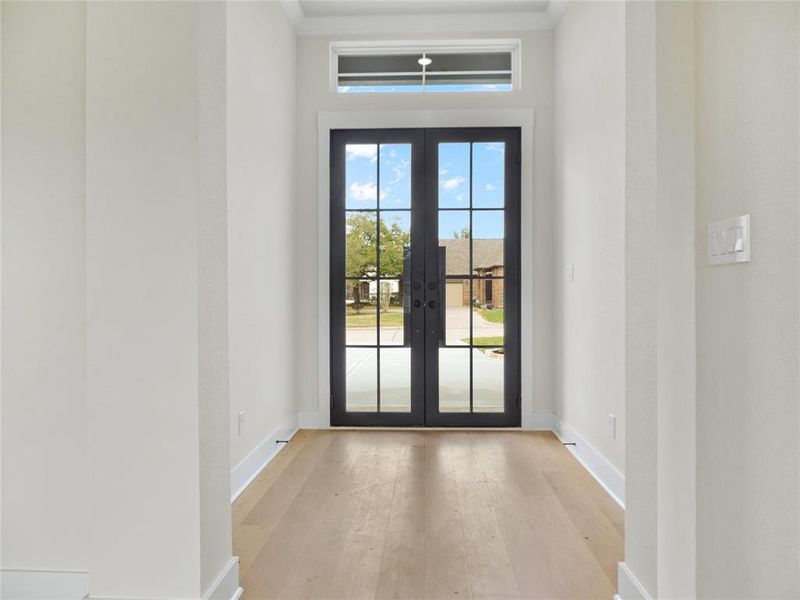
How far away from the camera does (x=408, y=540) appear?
2.13 m

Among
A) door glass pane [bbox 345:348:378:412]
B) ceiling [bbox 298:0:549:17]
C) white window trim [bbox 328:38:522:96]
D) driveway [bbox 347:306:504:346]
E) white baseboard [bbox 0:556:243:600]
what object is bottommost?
white baseboard [bbox 0:556:243:600]

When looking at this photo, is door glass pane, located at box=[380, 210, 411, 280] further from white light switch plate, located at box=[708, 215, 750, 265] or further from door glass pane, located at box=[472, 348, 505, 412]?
white light switch plate, located at box=[708, 215, 750, 265]

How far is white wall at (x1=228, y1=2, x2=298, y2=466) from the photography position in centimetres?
270

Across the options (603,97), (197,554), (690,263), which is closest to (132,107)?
(197,554)

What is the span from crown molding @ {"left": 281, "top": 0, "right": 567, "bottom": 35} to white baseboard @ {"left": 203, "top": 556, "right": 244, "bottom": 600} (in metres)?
3.52

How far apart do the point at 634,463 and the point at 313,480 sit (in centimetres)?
176

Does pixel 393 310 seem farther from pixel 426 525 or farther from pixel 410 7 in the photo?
pixel 410 7

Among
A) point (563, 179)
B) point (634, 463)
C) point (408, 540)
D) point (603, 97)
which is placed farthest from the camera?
point (563, 179)

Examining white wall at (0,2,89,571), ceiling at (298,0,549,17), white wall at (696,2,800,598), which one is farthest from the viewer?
ceiling at (298,0,549,17)

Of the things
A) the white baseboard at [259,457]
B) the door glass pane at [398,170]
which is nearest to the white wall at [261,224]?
the white baseboard at [259,457]

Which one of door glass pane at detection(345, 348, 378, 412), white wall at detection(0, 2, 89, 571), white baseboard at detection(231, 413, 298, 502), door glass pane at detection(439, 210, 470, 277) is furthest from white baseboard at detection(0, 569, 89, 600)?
door glass pane at detection(439, 210, 470, 277)

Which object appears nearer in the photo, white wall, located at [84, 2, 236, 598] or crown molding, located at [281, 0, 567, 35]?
white wall, located at [84, 2, 236, 598]

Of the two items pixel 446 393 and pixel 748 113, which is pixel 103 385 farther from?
pixel 446 393

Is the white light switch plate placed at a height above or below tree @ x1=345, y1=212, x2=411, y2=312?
below
